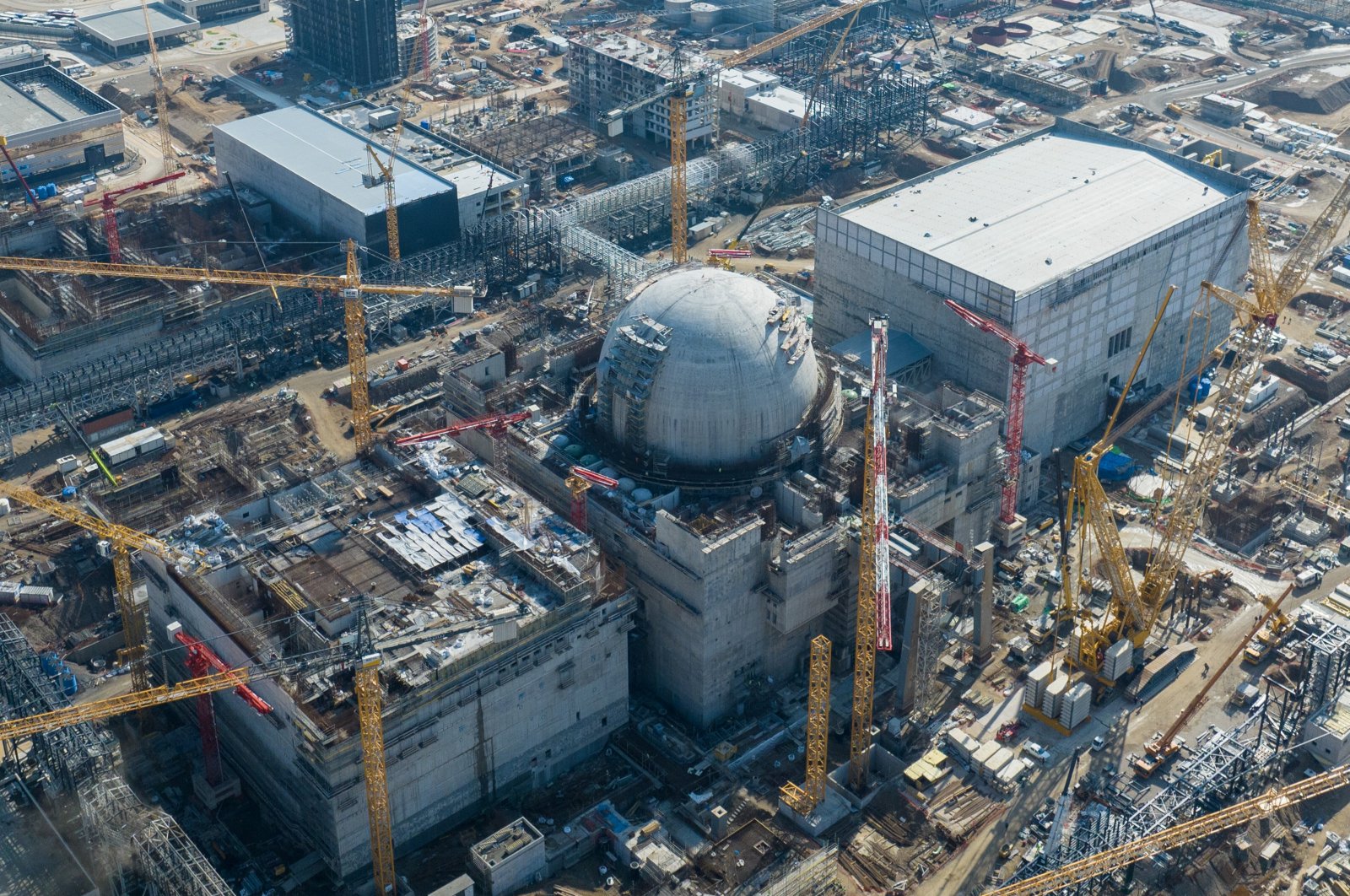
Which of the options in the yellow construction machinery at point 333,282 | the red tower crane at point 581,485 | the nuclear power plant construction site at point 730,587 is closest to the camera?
the nuclear power plant construction site at point 730,587

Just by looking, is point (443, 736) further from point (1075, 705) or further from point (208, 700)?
point (1075, 705)

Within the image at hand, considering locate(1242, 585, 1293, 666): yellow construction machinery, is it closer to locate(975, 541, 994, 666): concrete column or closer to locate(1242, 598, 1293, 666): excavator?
locate(1242, 598, 1293, 666): excavator

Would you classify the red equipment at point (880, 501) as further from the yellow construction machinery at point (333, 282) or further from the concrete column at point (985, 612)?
the yellow construction machinery at point (333, 282)

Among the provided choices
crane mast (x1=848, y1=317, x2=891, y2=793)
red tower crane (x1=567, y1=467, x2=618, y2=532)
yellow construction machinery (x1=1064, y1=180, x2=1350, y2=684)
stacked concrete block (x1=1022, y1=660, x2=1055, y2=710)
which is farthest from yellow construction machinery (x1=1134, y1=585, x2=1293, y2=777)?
red tower crane (x1=567, y1=467, x2=618, y2=532)

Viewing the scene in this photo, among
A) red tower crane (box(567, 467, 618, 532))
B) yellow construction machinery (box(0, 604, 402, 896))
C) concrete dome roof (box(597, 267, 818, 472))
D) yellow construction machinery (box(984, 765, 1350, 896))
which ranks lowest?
yellow construction machinery (box(984, 765, 1350, 896))

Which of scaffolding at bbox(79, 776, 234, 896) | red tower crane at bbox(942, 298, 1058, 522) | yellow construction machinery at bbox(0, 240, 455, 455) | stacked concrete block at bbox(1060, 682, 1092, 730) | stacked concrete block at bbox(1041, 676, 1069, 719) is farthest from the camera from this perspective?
yellow construction machinery at bbox(0, 240, 455, 455)

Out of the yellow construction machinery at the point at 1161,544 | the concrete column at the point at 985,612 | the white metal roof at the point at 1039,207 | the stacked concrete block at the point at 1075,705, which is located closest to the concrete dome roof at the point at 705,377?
the concrete column at the point at 985,612

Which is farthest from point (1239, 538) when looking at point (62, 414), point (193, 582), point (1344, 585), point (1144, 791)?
point (62, 414)
